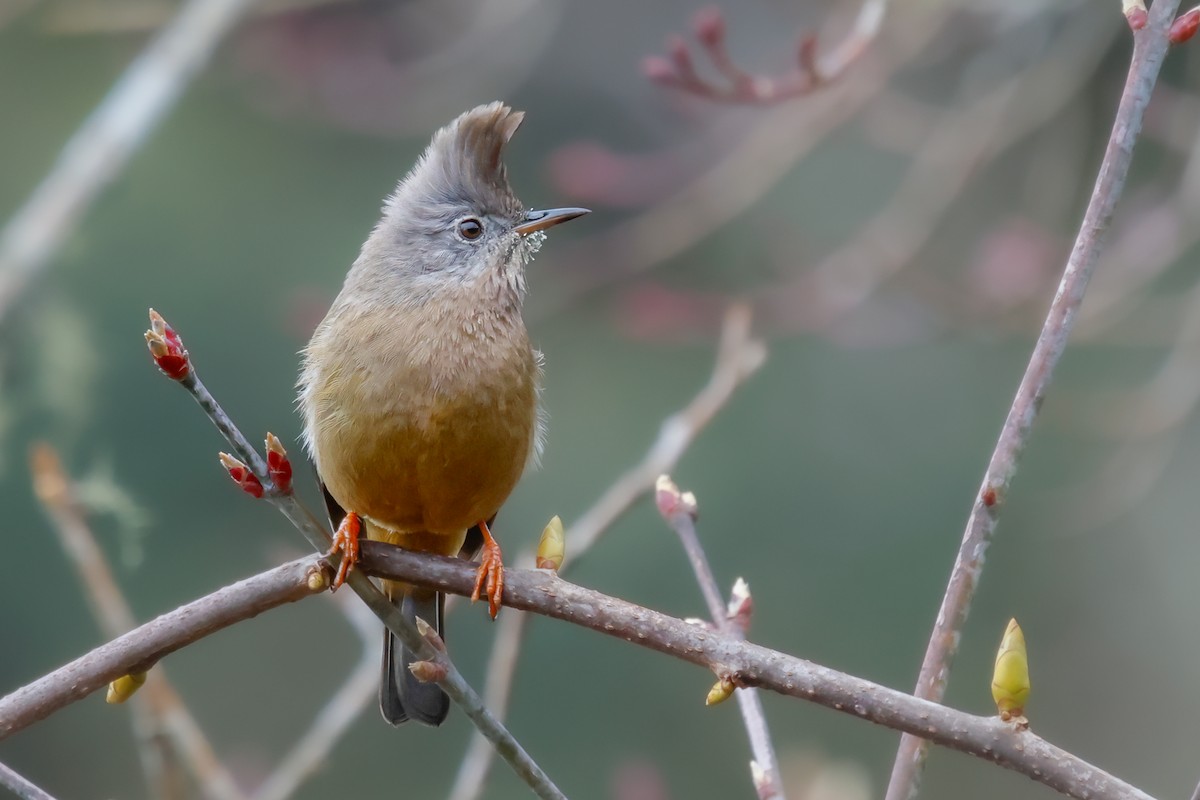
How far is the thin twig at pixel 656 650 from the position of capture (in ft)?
6.07

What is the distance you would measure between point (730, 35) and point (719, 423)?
216cm

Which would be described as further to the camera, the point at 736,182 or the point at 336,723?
the point at 736,182

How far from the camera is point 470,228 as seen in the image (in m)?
3.66

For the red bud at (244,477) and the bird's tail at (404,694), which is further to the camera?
the bird's tail at (404,694)

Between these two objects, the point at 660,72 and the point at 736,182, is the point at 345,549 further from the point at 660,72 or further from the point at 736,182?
the point at 736,182

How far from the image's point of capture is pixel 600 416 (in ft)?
22.7

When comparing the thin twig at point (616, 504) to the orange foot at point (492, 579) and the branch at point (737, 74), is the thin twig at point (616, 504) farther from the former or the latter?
the branch at point (737, 74)

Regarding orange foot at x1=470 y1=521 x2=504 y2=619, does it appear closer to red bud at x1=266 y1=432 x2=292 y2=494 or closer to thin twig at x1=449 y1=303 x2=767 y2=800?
thin twig at x1=449 y1=303 x2=767 y2=800

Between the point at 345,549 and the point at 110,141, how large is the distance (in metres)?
1.74

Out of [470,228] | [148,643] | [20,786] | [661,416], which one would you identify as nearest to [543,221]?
[470,228]

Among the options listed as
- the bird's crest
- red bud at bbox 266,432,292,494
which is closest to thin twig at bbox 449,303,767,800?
the bird's crest

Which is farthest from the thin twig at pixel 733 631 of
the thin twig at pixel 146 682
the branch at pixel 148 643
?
the thin twig at pixel 146 682

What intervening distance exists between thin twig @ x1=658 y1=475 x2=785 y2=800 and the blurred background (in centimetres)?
306

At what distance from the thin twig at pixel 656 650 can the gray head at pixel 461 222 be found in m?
1.20
